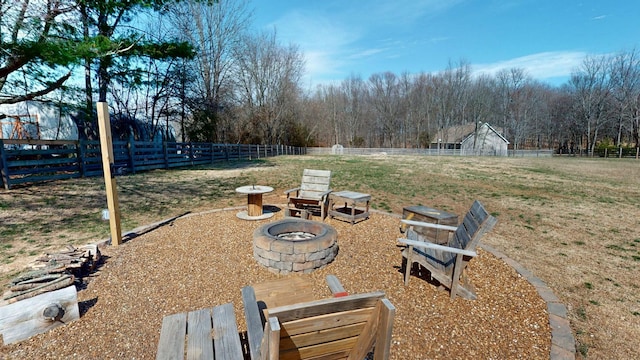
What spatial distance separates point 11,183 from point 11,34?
529cm

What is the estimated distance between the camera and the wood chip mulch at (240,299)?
7.86 feet

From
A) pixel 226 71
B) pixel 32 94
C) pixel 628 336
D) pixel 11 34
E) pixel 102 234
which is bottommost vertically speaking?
Result: pixel 628 336

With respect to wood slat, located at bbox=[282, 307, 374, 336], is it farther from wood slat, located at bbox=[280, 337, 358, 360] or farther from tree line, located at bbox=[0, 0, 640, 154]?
tree line, located at bbox=[0, 0, 640, 154]

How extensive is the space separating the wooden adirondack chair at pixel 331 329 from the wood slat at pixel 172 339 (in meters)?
0.49

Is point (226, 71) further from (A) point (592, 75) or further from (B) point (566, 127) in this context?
(B) point (566, 127)

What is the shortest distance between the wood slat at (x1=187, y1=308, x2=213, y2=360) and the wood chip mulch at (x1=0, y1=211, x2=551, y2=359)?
2.52ft

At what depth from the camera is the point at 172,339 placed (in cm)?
174

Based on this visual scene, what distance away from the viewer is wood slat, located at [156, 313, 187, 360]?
1607 millimetres

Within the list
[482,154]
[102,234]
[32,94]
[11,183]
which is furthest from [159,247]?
[482,154]

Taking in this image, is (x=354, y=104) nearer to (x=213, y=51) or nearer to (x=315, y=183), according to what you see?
(x=213, y=51)

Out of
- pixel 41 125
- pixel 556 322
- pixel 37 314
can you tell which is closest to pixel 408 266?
pixel 556 322

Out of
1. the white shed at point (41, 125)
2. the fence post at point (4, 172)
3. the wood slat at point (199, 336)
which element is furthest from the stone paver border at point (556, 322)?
the white shed at point (41, 125)

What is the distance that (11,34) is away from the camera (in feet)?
20.6

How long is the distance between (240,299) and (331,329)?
2.07 m
